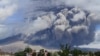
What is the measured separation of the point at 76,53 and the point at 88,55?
3096 cm

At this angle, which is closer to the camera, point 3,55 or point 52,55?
point 52,55

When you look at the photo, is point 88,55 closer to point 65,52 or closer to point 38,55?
point 38,55

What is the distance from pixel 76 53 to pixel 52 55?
47.9 ft

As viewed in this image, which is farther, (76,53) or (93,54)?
(93,54)

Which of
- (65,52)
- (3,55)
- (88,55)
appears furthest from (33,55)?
(3,55)

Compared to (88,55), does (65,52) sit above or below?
A: below

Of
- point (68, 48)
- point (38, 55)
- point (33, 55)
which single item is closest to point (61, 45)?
point (68, 48)

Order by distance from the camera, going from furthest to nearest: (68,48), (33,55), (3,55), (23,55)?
(3,55) < (23,55) < (33,55) < (68,48)

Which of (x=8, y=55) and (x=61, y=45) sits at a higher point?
(x=8, y=55)

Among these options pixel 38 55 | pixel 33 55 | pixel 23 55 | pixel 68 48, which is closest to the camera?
pixel 68 48

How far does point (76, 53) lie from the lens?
385 ft

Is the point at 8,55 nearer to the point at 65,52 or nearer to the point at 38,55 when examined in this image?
the point at 38,55

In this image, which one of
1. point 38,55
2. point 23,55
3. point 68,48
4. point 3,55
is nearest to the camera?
point 68,48

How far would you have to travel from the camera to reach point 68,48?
298 ft
